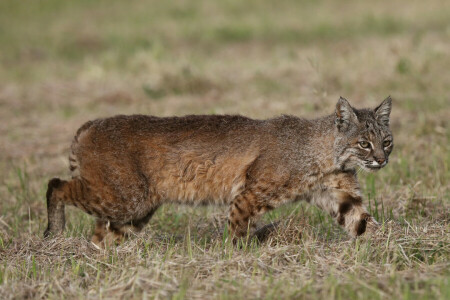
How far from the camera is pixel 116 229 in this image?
7258 millimetres

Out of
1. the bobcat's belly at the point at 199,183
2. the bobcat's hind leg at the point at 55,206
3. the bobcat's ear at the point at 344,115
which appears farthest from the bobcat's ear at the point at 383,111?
the bobcat's hind leg at the point at 55,206

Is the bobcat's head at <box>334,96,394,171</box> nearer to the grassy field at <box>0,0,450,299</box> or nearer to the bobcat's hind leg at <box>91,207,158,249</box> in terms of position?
the grassy field at <box>0,0,450,299</box>

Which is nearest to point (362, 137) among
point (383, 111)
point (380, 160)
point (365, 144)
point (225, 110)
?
point (365, 144)

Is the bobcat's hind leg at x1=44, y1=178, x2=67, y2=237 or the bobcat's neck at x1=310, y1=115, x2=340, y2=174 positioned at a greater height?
the bobcat's neck at x1=310, y1=115, x2=340, y2=174

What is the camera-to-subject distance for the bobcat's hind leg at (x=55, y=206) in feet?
22.8

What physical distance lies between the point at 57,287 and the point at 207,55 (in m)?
14.5

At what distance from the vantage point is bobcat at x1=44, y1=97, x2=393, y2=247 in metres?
6.70

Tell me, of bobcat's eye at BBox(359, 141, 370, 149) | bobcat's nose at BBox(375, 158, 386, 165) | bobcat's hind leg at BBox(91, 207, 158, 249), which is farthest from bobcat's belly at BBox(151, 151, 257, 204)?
bobcat's nose at BBox(375, 158, 386, 165)

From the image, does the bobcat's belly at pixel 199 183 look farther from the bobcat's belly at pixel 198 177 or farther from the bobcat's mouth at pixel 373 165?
the bobcat's mouth at pixel 373 165

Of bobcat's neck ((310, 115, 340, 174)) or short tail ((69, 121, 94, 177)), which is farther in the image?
short tail ((69, 121, 94, 177))

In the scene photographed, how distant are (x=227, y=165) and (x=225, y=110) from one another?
17.1 feet

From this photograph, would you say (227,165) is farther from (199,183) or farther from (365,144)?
(365,144)

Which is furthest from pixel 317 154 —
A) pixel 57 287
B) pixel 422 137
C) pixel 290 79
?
pixel 290 79

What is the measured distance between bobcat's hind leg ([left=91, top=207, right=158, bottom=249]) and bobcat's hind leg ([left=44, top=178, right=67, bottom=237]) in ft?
1.19
